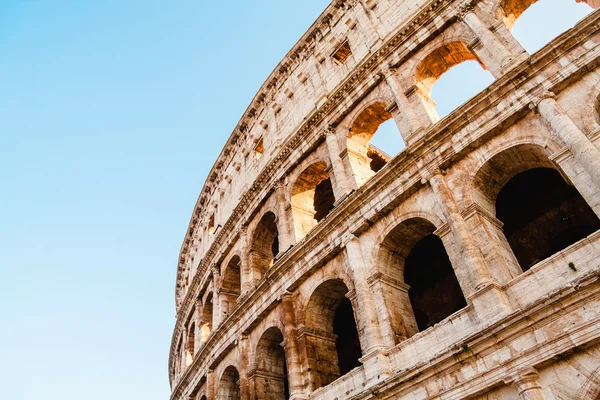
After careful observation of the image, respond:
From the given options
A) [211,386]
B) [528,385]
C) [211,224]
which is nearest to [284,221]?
[211,386]

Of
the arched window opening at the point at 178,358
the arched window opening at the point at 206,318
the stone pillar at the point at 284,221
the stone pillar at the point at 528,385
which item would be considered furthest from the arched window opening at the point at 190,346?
the stone pillar at the point at 528,385

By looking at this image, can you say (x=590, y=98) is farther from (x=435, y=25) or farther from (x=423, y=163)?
(x=435, y=25)

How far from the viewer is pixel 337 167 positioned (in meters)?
12.5

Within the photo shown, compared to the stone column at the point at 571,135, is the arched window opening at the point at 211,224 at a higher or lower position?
higher

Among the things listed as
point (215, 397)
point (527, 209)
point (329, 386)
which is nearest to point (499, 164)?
point (527, 209)

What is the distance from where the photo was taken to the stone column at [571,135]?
730 cm

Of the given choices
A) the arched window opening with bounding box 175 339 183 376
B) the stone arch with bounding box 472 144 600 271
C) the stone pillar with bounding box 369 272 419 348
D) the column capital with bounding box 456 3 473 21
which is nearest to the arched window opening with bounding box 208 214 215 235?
the arched window opening with bounding box 175 339 183 376

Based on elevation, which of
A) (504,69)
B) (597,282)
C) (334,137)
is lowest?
(597,282)

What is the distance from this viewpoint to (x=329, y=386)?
9.55 metres

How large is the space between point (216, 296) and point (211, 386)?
3.11 meters

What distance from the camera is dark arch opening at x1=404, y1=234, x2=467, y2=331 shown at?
12242mm

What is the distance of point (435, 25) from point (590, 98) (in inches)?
190

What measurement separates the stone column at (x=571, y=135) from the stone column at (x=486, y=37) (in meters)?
1.75

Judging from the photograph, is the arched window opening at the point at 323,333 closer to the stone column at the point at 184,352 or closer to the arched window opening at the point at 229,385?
the arched window opening at the point at 229,385
